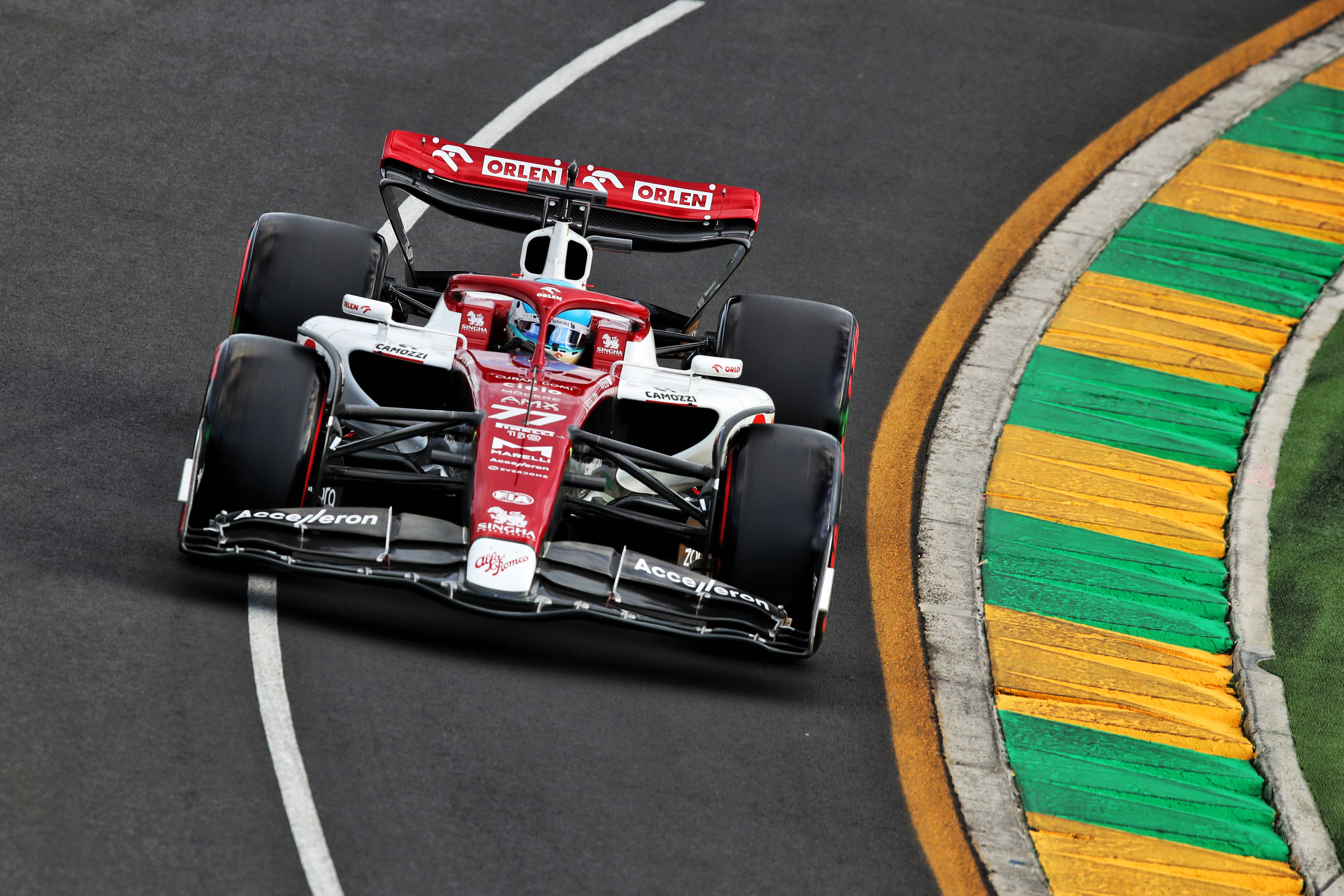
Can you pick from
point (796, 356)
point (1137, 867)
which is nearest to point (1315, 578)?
point (1137, 867)

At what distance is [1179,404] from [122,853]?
25.8 feet

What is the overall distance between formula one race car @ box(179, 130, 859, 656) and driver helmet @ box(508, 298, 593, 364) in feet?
0.05

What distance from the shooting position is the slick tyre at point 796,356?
9305mm

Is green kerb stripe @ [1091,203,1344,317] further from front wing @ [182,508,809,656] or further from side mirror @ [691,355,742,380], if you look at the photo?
front wing @ [182,508,809,656]

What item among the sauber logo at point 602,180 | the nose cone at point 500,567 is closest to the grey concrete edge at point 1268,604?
the nose cone at point 500,567

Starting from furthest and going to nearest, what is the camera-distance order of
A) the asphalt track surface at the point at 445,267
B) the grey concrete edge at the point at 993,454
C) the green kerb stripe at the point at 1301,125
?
the green kerb stripe at the point at 1301,125 → the grey concrete edge at the point at 993,454 → the asphalt track surface at the point at 445,267

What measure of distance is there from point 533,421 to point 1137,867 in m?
3.43

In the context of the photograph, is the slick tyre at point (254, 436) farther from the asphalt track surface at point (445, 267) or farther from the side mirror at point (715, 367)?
the side mirror at point (715, 367)

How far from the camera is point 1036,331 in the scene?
12273mm

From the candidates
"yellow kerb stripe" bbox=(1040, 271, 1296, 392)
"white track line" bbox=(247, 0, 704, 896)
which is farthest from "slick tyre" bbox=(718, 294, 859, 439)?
"yellow kerb stripe" bbox=(1040, 271, 1296, 392)

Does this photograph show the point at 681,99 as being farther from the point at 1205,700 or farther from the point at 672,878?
the point at 672,878

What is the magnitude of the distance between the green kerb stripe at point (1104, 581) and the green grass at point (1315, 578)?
1.15ft

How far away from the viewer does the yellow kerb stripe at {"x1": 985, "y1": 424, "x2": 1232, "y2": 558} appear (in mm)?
10133

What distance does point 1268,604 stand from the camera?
9.39 m
